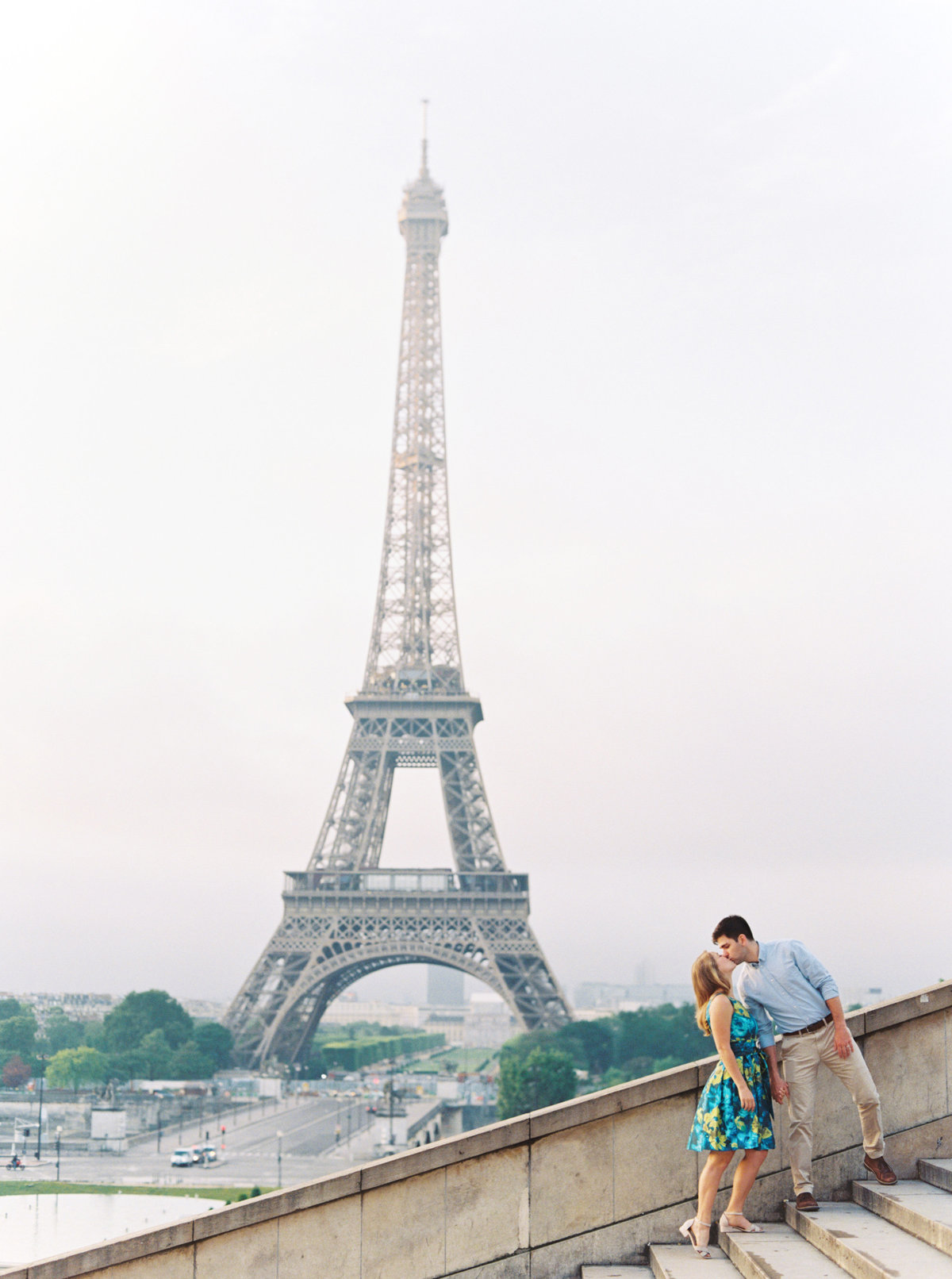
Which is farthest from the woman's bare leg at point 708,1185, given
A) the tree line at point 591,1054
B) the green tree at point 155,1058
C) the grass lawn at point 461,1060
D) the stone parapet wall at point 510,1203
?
the grass lawn at point 461,1060

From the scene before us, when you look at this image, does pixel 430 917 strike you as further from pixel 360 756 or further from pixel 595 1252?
pixel 595 1252

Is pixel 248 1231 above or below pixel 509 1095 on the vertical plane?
above

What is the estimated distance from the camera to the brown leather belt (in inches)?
300

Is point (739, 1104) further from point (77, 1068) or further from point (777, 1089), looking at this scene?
point (77, 1068)

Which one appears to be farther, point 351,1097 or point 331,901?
point 351,1097

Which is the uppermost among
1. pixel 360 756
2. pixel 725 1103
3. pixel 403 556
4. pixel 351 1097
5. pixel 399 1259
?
pixel 403 556

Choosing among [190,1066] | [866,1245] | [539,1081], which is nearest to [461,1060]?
[190,1066]

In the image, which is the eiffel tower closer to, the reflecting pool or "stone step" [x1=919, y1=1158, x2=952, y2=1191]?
the reflecting pool

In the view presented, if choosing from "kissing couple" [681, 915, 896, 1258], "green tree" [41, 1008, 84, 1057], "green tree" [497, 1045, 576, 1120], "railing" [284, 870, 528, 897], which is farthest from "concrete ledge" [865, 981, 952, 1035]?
"green tree" [41, 1008, 84, 1057]

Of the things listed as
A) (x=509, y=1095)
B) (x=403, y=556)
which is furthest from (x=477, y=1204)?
(x=403, y=556)

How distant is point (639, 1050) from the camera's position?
6900 centimetres

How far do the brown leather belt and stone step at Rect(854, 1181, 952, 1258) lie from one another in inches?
38.7

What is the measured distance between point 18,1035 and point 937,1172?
78409 millimetres

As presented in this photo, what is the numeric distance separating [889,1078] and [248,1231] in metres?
4.13
